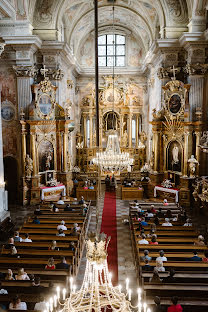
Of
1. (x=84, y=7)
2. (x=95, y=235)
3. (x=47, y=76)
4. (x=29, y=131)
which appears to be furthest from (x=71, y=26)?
(x=95, y=235)

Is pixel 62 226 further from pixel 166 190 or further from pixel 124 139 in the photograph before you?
pixel 124 139

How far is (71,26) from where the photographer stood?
20.8 meters

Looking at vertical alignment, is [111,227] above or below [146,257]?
below

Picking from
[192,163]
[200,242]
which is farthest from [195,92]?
[200,242]

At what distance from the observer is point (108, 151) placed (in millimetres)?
10008

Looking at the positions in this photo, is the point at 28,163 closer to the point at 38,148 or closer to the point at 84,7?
the point at 38,148

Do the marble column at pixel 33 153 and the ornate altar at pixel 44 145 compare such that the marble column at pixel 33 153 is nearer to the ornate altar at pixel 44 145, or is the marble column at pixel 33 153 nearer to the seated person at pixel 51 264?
the ornate altar at pixel 44 145

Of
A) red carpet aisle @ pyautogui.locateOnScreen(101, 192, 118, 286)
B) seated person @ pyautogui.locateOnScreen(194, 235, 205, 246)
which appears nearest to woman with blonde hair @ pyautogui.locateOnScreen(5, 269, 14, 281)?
red carpet aisle @ pyautogui.locateOnScreen(101, 192, 118, 286)

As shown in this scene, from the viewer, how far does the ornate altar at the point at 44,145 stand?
17031 millimetres

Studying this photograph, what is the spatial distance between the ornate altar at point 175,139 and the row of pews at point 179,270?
259 inches

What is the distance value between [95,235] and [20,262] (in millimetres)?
5420

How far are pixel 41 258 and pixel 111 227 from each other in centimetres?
549

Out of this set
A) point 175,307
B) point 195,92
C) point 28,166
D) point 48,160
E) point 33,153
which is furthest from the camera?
point 48,160

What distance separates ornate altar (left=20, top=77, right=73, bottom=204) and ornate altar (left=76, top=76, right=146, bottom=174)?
235 inches
